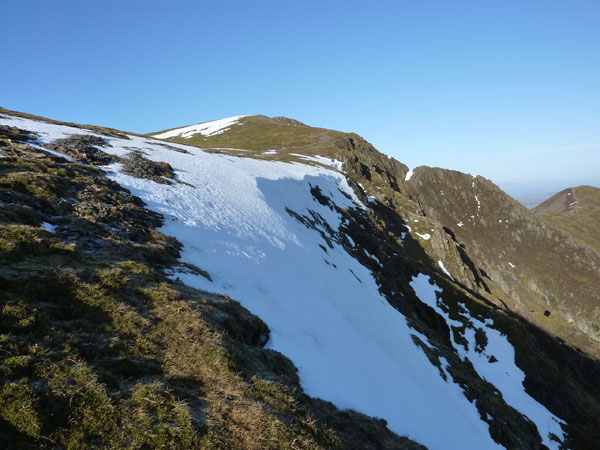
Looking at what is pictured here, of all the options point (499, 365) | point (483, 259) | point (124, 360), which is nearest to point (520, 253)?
point (483, 259)

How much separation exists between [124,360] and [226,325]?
13.8 feet

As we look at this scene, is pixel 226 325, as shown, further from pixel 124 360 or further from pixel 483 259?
pixel 483 259

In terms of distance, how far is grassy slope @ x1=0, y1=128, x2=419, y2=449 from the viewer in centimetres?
611

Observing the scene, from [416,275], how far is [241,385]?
50.8 metres

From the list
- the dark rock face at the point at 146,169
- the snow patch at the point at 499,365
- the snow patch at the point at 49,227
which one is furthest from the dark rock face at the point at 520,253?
the snow patch at the point at 49,227

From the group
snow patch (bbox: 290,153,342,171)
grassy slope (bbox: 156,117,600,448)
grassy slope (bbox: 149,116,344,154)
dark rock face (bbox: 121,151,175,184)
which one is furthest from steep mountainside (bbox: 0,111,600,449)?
grassy slope (bbox: 149,116,344,154)

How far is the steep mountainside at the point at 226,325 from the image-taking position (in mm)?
6945

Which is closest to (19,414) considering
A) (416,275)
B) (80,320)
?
(80,320)

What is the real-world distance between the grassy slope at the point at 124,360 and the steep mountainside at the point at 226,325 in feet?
0.15

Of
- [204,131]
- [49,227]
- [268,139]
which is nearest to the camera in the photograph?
[49,227]

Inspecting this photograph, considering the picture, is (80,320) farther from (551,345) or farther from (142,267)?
(551,345)

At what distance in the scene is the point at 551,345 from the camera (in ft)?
234

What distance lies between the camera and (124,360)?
26.2 ft

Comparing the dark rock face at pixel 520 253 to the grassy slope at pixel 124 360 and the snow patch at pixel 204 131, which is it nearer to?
the grassy slope at pixel 124 360
